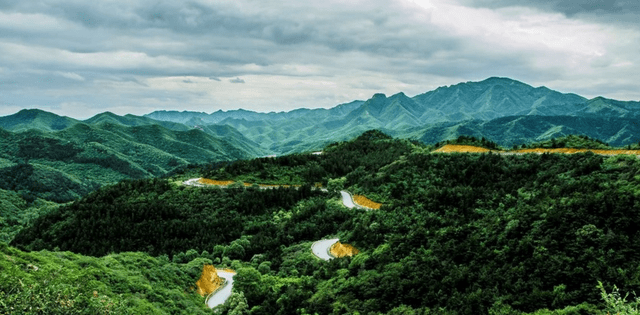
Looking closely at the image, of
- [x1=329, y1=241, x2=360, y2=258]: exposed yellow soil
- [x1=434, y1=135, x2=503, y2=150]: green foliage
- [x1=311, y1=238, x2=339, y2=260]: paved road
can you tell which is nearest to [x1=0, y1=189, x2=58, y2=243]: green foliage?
[x1=311, y1=238, x2=339, y2=260]: paved road

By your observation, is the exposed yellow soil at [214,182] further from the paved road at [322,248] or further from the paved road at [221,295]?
the paved road at [221,295]

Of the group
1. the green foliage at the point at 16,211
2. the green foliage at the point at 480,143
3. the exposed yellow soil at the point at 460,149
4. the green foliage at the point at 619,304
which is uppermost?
the green foliage at the point at 480,143

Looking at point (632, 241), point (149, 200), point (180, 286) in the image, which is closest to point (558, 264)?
point (632, 241)

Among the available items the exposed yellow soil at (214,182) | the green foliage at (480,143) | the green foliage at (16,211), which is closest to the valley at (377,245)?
the green foliage at (480,143)

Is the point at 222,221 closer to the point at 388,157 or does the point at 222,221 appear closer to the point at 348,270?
the point at 348,270

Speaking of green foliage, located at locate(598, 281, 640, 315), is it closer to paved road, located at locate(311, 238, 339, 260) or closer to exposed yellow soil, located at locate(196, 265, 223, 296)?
paved road, located at locate(311, 238, 339, 260)

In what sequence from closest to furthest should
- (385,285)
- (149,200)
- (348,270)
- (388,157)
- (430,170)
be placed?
(385,285)
(348,270)
(430,170)
(149,200)
(388,157)
